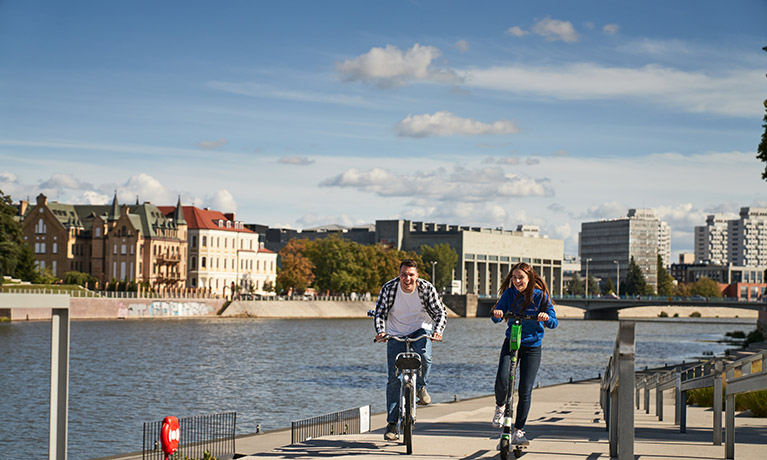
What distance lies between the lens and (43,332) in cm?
8431

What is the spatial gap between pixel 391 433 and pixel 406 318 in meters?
1.30

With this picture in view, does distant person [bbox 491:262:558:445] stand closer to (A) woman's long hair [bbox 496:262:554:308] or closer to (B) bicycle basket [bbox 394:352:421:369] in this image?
(A) woman's long hair [bbox 496:262:554:308]

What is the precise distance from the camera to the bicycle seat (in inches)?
445

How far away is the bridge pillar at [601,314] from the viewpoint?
6993 inches

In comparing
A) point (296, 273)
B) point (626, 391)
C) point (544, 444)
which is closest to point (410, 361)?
point (544, 444)

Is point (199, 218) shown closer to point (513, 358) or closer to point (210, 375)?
point (210, 375)

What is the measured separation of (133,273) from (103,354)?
279ft

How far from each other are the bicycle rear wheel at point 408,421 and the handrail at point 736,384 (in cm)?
321

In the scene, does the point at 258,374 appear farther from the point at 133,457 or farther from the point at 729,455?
the point at 729,455

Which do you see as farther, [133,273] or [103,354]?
[133,273]

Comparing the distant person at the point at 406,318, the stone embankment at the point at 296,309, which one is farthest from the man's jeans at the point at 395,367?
the stone embankment at the point at 296,309

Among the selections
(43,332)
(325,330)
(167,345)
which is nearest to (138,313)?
(325,330)

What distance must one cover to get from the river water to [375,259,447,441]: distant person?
1579 centimetres

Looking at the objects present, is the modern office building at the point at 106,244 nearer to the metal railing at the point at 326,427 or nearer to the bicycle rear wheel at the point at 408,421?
the metal railing at the point at 326,427
